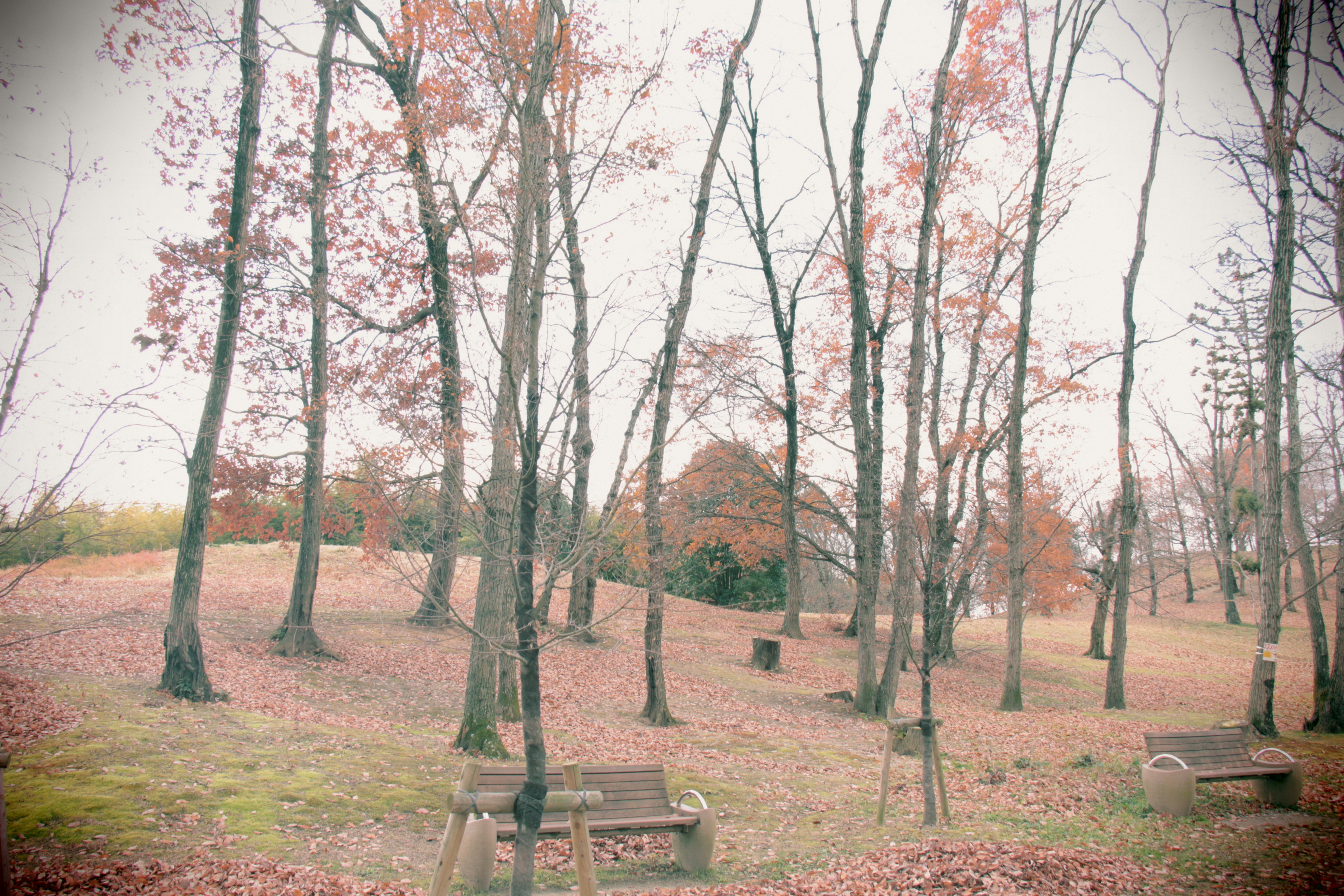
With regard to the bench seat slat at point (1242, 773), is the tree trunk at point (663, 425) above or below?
above

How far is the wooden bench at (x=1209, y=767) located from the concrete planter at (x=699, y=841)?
15.6ft

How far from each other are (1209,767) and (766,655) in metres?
9.43

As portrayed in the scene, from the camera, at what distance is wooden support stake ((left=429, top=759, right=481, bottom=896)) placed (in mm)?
3266

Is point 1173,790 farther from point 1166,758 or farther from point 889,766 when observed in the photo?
point 889,766

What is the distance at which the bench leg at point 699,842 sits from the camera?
15.9 feet

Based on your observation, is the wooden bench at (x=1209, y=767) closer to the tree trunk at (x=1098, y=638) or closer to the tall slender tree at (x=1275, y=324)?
the tall slender tree at (x=1275, y=324)

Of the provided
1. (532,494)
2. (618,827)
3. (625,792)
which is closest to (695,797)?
(625,792)

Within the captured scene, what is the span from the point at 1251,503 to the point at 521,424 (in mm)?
24311

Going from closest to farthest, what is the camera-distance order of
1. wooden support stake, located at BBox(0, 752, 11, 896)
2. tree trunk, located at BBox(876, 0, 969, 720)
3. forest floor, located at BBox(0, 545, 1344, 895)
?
wooden support stake, located at BBox(0, 752, 11, 896) → forest floor, located at BBox(0, 545, 1344, 895) → tree trunk, located at BBox(876, 0, 969, 720)

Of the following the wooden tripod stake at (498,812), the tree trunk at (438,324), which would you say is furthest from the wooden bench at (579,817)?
the tree trunk at (438,324)

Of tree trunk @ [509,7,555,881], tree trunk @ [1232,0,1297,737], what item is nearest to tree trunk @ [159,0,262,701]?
tree trunk @ [509,7,555,881]

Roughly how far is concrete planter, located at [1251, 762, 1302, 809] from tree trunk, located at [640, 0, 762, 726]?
685 cm

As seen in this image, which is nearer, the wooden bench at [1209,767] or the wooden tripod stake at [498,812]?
the wooden tripod stake at [498,812]

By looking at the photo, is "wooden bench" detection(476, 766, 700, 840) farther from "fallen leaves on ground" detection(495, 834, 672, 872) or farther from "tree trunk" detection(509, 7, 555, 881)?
"tree trunk" detection(509, 7, 555, 881)
